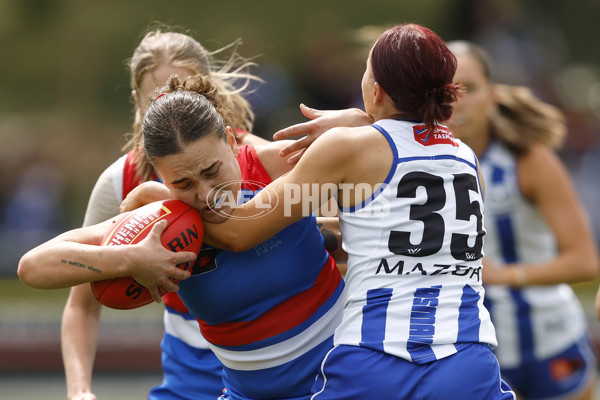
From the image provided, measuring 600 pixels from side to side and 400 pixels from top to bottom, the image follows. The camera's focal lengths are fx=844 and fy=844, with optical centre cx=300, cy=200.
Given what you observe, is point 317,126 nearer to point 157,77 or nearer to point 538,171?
point 157,77

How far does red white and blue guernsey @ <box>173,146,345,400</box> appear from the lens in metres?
2.81

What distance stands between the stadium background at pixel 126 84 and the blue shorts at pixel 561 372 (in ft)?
10.4

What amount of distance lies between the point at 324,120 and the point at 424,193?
0.51m

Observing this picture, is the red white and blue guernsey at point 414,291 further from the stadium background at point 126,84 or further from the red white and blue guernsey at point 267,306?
the stadium background at point 126,84

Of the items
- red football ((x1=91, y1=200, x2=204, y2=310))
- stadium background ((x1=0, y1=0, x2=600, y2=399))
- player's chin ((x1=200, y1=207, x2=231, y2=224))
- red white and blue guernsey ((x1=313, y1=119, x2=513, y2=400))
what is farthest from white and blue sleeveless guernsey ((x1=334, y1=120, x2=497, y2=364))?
stadium background ((x1=0, y1=0, x2=600, y2=399))

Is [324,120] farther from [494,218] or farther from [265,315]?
[494,218]

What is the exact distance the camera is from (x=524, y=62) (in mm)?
10156

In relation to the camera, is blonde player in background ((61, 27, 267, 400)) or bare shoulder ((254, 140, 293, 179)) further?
blonde player in background ((61, 27, 267, 400))

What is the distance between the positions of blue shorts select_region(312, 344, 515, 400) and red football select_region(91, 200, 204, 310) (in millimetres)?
586

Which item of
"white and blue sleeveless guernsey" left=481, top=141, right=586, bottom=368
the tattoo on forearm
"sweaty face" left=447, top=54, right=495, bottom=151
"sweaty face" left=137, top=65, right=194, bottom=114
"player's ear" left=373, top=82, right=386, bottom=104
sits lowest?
"white and blue sleeveless guernsey" left=481, top=141, right=586, bottom=368

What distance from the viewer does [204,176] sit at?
2691 mm

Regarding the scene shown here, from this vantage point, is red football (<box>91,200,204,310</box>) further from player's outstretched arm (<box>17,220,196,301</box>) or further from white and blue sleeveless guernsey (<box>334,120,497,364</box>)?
white and blue sleeveless guernsey (<box>334,120,497,364</box>)

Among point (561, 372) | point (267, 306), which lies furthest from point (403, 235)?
point (561, 372)

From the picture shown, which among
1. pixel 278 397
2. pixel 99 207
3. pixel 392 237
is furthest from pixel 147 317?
pixel 392 237
